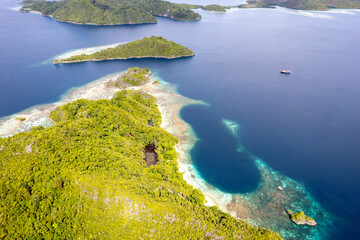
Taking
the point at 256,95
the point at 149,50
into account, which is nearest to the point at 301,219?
the point at 256,95

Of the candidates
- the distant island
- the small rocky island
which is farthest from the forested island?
the distant island

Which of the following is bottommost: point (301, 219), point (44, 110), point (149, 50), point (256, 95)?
point (301, 219)

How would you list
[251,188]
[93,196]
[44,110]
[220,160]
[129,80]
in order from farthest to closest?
[129,80] → [44,110] → [220,160] → [251,188] → [93,196]

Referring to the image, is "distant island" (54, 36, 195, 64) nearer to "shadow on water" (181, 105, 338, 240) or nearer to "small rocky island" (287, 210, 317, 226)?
"shadow on water" (181, 105, 338, 240)

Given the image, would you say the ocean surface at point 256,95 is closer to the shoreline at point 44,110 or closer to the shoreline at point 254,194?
the shoreline at point 254,194

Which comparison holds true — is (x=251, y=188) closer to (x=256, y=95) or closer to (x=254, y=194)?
(x=254, y=194)

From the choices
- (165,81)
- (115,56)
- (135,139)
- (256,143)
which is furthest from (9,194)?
(115,56)

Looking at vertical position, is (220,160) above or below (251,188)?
above

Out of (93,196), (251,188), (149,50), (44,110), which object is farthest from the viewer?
(149,50)
